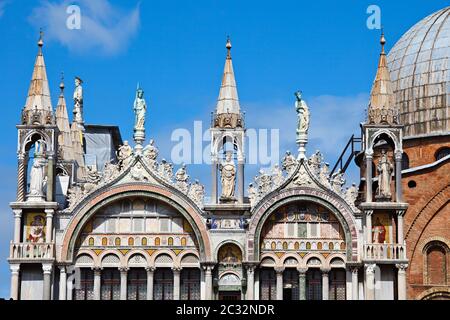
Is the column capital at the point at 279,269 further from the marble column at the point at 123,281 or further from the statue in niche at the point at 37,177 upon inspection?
the statue in niche at the point at 37,177

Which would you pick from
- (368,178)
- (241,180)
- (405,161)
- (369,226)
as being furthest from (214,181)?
(405,161)

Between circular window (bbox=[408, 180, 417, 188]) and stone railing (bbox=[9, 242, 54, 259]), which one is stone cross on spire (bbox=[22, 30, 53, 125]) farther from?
circular window (bbox=[408, 180, 417, 188])

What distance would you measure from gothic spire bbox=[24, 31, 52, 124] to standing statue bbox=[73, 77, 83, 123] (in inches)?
239

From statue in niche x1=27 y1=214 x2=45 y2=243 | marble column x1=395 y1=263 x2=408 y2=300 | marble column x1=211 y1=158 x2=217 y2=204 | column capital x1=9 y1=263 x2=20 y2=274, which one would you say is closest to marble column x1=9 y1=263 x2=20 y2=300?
column capital x1=9 y1=263 x2=20 y2=274

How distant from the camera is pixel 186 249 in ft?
169

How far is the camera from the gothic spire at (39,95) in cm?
5178

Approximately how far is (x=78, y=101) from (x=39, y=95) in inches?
276

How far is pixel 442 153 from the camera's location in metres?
62.8

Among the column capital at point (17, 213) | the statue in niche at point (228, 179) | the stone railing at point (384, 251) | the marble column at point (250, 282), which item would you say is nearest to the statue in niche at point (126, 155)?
the statue in niche at point (228, 179)

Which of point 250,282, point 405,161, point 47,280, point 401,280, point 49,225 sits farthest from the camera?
point 405,161

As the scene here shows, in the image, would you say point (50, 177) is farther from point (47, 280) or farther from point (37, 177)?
point (47, 280)

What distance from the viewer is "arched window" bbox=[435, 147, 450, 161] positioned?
62.7 m

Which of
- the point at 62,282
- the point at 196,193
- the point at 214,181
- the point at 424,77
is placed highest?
the point at 424,77

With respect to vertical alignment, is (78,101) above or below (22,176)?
above
